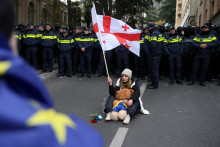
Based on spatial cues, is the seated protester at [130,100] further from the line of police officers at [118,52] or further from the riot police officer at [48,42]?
the riot police officer at [48,42]

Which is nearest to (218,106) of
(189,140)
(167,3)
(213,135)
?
(213,135)

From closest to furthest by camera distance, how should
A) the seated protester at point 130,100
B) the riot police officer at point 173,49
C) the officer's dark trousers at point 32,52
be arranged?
the seated protester at point 130,100, the riot police officer at point 173,49, the officer's dark trousers at point 32,52

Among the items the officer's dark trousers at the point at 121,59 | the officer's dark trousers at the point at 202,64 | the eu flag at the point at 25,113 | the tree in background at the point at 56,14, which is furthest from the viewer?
the tree in background at the point at 56,14

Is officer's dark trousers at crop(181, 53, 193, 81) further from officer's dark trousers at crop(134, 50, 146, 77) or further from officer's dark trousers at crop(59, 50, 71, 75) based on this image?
officer's dark trousers at crop(59, 50, 71, 75)

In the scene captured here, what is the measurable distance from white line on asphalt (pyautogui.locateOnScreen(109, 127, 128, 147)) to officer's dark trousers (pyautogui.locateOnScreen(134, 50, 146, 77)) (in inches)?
249

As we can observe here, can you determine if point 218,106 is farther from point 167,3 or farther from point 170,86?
point 167,3

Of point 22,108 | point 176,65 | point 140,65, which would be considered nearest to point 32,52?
point 140,65

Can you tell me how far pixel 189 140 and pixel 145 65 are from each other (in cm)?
716

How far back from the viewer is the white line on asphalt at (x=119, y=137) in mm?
4449

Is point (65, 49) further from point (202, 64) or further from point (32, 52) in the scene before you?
point (202, 64)

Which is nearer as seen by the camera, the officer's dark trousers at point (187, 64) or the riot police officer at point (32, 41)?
the officer's dark trousers at point (187, 64)

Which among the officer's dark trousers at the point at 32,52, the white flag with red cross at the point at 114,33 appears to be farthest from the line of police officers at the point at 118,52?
the white flag with red cross at the point at 114,33

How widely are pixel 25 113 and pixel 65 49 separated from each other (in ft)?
35.4

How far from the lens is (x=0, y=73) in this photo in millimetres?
794
